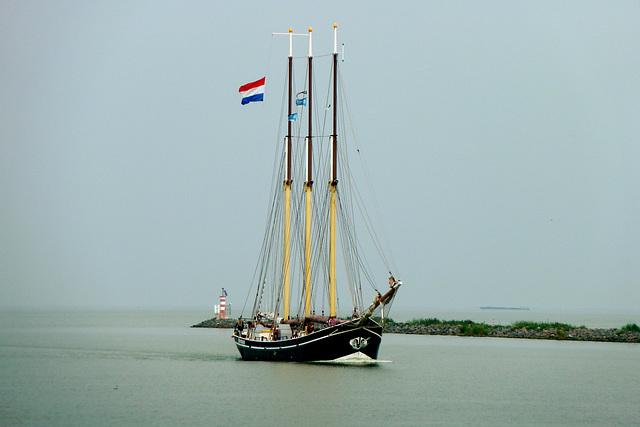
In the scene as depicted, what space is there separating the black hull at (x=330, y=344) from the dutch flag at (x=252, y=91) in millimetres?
20752

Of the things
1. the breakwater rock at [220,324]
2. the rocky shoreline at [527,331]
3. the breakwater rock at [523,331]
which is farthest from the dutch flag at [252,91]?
the breakwater rock at [220,324]

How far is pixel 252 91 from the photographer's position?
69000mm

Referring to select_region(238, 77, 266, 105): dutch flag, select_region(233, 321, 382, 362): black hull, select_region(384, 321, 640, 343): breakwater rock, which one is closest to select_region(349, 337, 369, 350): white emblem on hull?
select_region(233, 321, 382, 362): black hull

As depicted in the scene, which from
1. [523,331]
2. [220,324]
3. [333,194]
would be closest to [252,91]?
[333,194]

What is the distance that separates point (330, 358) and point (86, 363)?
23.8 metres

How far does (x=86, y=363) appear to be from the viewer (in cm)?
7100

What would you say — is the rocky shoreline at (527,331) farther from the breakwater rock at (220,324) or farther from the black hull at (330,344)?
the black hull at (330,344)

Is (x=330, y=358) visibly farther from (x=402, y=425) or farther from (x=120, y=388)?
(x=402, y=425)

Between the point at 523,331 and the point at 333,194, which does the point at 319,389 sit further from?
the point at 523,331

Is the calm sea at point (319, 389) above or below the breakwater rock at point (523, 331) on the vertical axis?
below

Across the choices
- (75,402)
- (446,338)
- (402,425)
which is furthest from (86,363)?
(446,338)

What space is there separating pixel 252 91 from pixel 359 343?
23670mm

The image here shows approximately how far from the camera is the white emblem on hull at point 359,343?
60.1 m

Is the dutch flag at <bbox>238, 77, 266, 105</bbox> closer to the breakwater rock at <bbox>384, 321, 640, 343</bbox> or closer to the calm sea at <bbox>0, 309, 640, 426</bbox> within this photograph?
the calm sea at <bbox>0, 309, 640, 426</bbox>
